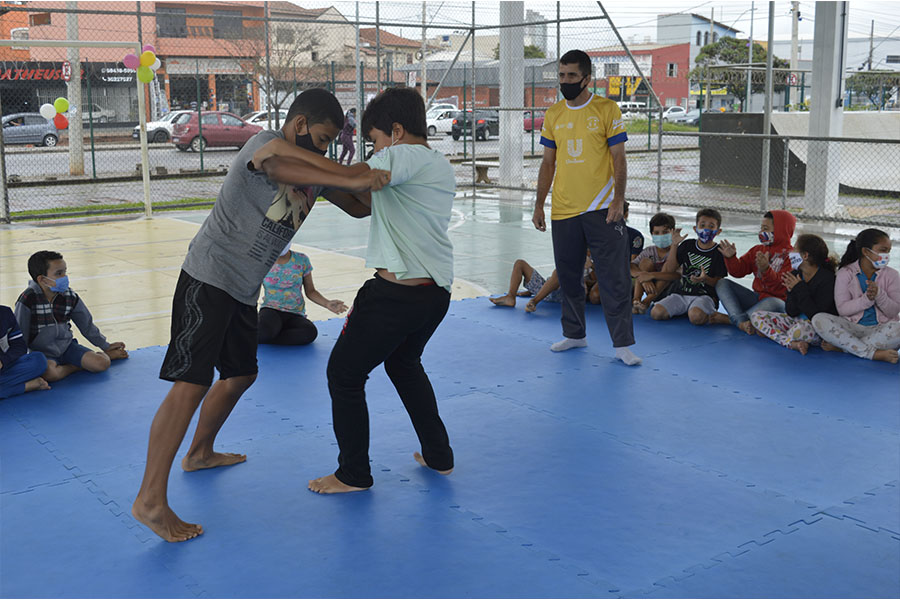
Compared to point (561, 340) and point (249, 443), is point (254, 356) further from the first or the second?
point (561, 340)

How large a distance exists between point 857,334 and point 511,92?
12.8m

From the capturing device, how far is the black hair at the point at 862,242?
6.42 m

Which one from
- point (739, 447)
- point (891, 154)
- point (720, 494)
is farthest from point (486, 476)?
point (891, 154)

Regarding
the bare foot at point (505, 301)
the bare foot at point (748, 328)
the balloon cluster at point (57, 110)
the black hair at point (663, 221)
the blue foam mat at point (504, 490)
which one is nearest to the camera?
the blue foam mat at point (504, 490)

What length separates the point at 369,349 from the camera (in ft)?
13.2

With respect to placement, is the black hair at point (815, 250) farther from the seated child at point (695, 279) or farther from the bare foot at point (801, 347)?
the seated child at point (695, 279)

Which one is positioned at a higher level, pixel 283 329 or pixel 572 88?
pixel 572 88

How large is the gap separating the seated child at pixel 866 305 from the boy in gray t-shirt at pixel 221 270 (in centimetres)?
431

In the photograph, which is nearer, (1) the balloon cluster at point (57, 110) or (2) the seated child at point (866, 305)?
(2) the seated child at point (866, 305)

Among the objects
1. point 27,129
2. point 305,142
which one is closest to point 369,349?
point 305,142

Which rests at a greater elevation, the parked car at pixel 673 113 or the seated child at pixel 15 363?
the parked car at pixel 673 113

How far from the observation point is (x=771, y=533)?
3.88 metres

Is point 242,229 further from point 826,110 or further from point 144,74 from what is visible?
point 826,110

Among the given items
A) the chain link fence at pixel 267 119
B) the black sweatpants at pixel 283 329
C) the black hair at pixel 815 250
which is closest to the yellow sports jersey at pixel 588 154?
the black hair at pixel 815 250
